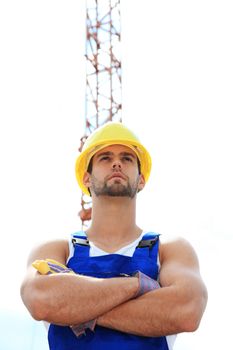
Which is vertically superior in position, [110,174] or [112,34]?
[112,34]

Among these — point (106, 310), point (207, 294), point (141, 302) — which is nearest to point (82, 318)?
point (106, 310)

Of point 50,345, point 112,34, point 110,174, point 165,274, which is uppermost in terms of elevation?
point 112,34

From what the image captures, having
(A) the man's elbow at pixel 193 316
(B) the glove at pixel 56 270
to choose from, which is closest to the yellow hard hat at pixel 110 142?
(B) the glove at pixel 56 270

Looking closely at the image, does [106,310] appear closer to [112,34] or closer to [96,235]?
[96,235]

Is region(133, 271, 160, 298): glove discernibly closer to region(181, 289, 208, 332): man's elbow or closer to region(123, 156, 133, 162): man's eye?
region(181, 289, 208, 332): man's elbow

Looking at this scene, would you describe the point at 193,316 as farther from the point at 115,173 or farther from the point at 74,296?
the point at 115,173

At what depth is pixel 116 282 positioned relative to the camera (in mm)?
3459

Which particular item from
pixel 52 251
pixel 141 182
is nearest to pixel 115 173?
pixel 141 182

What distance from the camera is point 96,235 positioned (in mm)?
4297

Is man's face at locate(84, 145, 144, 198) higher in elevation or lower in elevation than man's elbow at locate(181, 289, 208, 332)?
higher

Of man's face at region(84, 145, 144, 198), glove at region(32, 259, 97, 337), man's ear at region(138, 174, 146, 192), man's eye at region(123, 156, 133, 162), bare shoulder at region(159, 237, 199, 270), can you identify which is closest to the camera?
glove at region(32, 259, 97, 337)

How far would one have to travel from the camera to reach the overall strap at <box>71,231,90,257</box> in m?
3.94

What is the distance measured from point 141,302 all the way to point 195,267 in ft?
1.98

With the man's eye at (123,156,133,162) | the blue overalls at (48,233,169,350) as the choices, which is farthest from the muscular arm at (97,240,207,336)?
the man's eye at (123,156,133,162)
